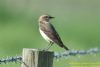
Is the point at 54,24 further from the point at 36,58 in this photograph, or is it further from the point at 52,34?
the point at 36,58

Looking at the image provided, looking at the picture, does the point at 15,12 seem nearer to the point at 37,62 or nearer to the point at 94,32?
the point at 94,32

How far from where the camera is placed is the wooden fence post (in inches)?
346

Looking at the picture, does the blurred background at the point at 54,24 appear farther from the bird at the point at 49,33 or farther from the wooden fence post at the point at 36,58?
the wooden fence post at the point at 36,58

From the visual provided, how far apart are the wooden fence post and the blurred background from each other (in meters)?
4.83

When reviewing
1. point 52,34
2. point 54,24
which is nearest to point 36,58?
point 52,34

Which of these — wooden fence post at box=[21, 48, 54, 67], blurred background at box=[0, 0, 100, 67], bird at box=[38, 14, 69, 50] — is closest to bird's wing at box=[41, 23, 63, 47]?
bird at box=[38, 14, 69, 50]

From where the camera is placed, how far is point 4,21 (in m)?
21.5

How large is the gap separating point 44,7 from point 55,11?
35.4 inches

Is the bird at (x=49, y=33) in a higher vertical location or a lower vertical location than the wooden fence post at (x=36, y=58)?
higher

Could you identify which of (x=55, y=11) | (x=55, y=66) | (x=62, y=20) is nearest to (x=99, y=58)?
(x=55, y=66)

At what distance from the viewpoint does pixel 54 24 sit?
22266 millimetres

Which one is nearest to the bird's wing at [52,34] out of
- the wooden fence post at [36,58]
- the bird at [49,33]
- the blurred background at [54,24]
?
the bird at [49,33]

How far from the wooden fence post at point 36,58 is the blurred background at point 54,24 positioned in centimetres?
483

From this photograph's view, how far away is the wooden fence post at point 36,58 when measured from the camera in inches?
346
